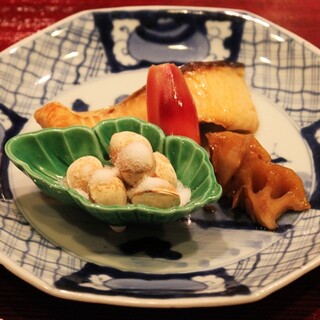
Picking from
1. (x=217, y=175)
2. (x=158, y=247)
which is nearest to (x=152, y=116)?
(x=217, y=175)

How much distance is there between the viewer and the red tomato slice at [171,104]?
5.20ft

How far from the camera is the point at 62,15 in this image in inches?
97.5

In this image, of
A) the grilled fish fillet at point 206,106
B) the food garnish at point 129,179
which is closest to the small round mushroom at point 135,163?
the food garnish at point 129,179

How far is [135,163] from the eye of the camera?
4.16 ft

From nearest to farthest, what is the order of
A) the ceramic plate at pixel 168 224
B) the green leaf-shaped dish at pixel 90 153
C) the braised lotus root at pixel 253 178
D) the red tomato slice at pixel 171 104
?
1. the ceramic plate at pixel 168 224
2. the green leaf-shaped dish at pixel 90 153
3. the braised lotus root at pixel 253 178
4. the red tomato slice at pixel 171 104

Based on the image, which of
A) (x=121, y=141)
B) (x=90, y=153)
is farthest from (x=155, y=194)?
(x=90, y=153)

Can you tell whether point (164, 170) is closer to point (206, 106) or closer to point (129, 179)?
point (129, 179)

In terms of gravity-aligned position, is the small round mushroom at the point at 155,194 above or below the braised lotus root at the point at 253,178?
above

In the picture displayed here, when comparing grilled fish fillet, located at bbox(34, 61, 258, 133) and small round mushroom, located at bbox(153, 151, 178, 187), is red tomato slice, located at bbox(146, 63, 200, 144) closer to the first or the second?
grilled fish fillet, located at bbox(34, 61, 258, 133)

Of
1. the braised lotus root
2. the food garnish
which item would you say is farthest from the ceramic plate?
the food garnish

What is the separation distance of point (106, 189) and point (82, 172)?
9cm

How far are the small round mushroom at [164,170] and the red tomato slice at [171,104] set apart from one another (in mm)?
233

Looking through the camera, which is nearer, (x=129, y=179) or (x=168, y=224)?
(x=129, y=179)

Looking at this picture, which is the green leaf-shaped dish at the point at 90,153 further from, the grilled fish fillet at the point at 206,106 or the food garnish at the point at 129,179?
the grilled fish fillet at the point at 206,106
